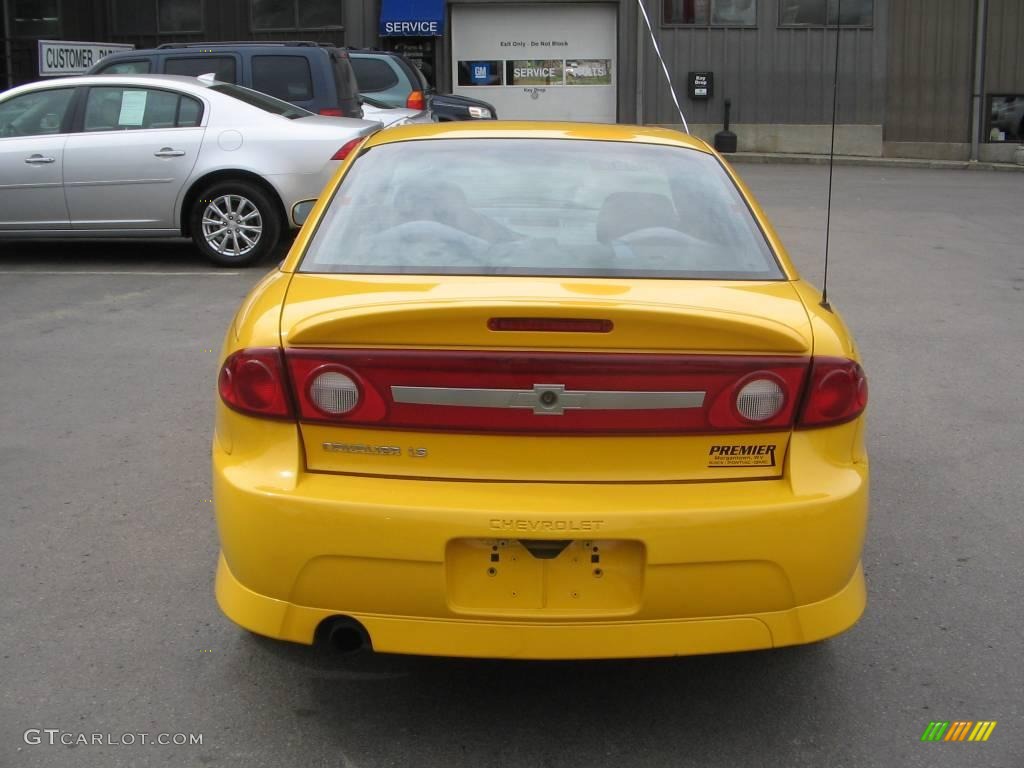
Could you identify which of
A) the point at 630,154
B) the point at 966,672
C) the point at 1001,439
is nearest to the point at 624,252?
the point at 630,154

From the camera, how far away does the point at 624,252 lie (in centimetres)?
376

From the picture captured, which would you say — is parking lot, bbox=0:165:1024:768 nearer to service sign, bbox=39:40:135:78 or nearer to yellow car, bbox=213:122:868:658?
yellow car, bbox=213:122:868:658

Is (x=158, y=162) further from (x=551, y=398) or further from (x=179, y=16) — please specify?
(x=179, y=16)

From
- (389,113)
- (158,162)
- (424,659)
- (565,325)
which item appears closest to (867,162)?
(389,113)

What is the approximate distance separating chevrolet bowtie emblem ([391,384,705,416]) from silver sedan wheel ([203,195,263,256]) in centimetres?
803

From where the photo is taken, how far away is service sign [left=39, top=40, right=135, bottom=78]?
16344 mm

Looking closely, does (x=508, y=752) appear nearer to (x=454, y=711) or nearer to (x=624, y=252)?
(x=454, y=711)

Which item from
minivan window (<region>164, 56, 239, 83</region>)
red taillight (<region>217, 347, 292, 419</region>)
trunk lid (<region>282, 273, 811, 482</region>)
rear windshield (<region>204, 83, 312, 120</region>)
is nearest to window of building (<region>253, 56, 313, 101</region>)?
minivan window (<region>164, 56, 239, 83</region>)

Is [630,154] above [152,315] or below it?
above

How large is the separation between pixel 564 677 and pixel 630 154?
1737mm

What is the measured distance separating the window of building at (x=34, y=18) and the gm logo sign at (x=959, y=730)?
2622 centimetres

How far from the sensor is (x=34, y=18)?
26234mm

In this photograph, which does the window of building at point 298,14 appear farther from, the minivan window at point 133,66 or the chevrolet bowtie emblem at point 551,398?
the chevrolet bowtie emblem at point 551,398

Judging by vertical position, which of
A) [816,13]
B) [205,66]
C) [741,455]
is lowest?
[741,455]
